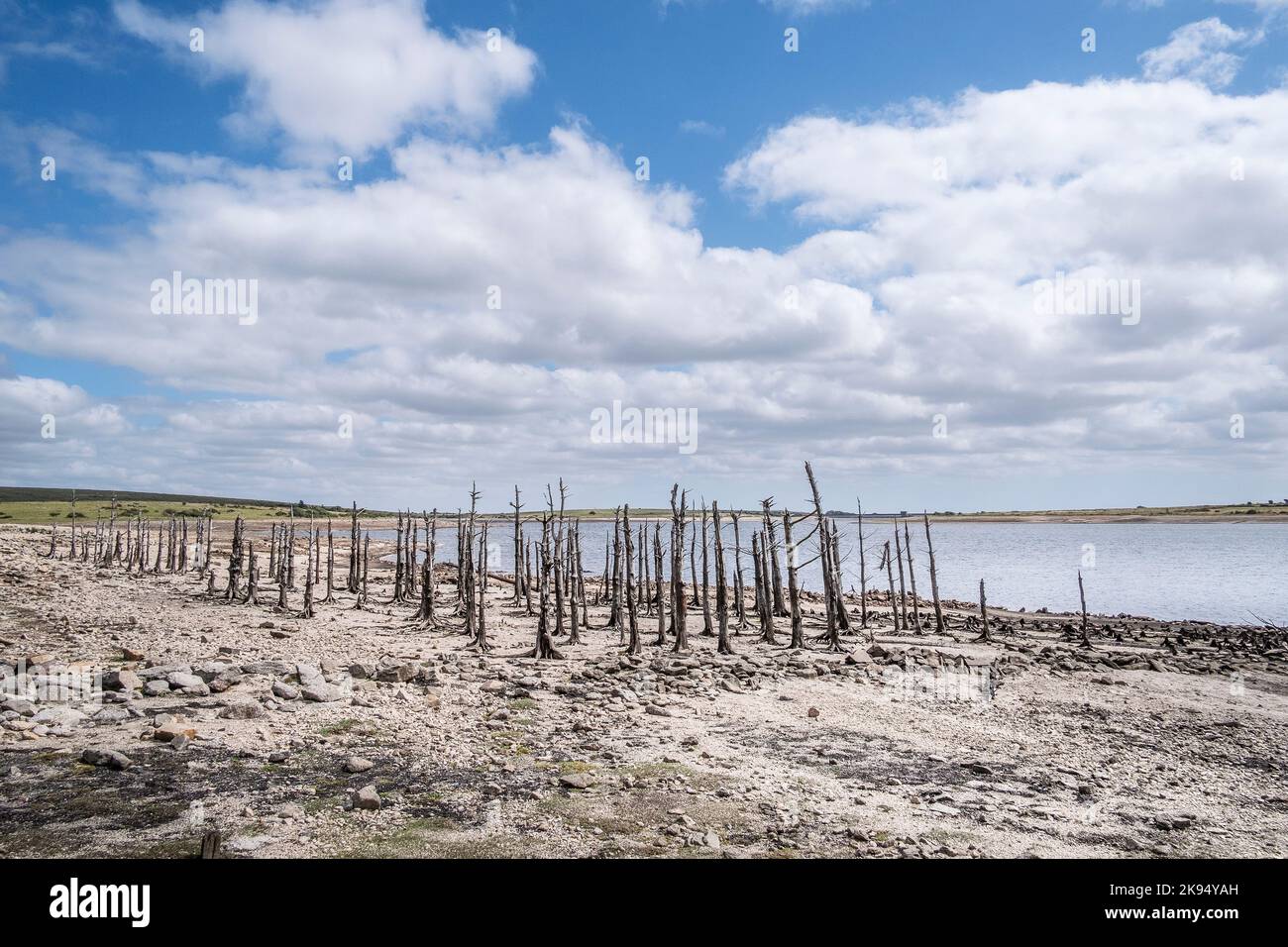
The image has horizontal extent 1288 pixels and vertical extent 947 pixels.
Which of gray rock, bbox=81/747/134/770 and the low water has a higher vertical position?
gray rock, bbox=81/747/134/770

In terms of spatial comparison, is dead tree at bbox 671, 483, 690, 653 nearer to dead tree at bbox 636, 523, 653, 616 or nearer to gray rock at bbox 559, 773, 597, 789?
dead tree at bbox 636, 523, 653, 616

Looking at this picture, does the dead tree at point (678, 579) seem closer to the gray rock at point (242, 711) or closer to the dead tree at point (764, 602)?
the dead tree at point (764, 602)

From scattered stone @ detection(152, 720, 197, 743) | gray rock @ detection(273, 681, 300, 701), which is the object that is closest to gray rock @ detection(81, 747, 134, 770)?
scattered stone @ detection(152, 720, 197, 743)

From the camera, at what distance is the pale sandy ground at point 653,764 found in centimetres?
934

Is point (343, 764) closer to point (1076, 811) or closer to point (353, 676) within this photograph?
point (353, 676)

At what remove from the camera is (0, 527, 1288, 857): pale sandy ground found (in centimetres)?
934

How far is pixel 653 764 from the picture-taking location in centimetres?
1266

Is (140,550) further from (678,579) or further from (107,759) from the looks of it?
(107,759)

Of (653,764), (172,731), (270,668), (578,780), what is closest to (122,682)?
(270,668)

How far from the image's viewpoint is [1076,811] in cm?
1116

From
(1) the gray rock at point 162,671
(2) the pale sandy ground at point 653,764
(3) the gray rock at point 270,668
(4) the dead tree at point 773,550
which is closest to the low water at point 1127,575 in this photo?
(4) the dead tree at point 773,550

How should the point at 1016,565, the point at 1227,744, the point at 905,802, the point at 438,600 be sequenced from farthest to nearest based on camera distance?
the point at 1016,565 → the point at 438,600 → the point at 1227,744 → the point at 905,802

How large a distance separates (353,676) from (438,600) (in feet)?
88.5
